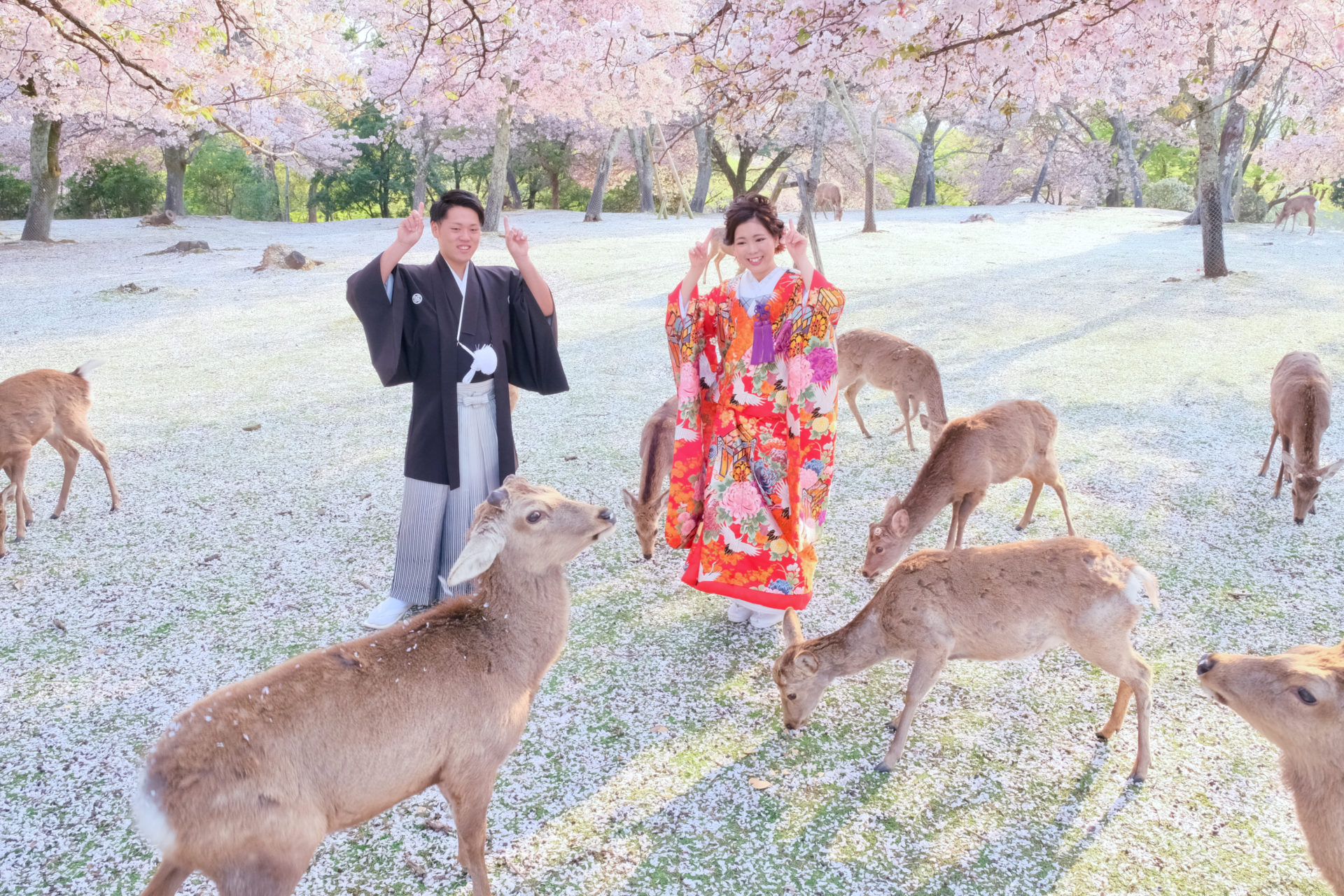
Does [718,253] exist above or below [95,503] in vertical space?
above

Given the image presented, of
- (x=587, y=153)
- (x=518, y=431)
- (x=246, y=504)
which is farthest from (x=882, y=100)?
(x=587, y=153)

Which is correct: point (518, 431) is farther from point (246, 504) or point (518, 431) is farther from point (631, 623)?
point (631, 623)

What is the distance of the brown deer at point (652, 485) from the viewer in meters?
4.98

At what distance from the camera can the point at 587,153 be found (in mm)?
32938

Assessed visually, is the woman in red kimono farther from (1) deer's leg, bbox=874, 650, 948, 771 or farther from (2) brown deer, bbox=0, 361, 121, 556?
(2) brown deer, bbox=0, 361, 121, 556

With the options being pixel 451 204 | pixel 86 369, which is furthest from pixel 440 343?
pixel 86 369

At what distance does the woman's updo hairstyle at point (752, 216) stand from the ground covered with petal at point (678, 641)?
2032 mm

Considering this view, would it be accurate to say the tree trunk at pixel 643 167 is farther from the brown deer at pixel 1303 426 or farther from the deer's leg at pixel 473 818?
the deer's leg at pixel 473 818

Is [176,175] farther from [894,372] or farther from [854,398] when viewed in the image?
[894,372]

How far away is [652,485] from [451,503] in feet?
4.42

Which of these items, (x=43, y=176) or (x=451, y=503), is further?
(x=43, y=176)

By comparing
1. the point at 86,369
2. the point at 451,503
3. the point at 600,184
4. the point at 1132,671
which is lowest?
the point at 1132,671

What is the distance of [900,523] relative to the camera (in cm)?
442

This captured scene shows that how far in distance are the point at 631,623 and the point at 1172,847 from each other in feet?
8.24
